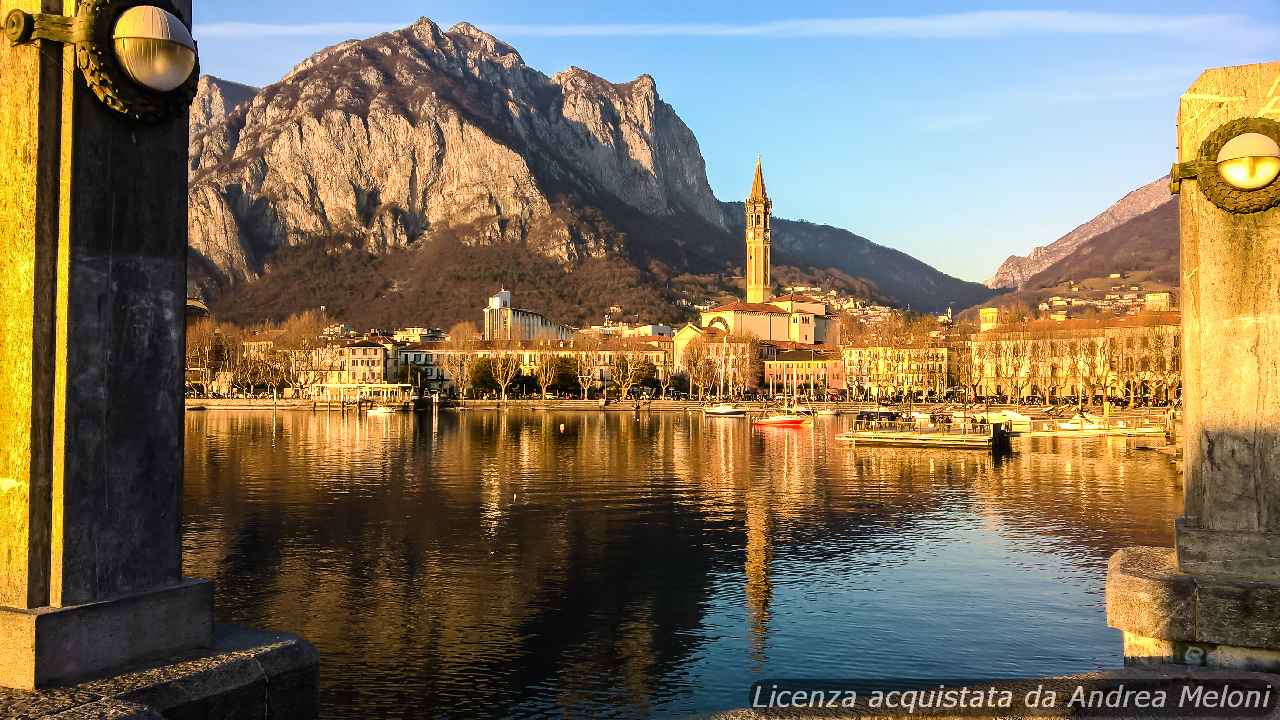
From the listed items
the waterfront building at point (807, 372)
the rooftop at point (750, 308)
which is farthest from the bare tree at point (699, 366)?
the rooftop at point (750, 308)

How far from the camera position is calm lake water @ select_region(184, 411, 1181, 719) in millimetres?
16172

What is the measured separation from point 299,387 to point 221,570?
433ft

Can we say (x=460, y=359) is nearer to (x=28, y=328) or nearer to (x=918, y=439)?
(x=918, y=439)

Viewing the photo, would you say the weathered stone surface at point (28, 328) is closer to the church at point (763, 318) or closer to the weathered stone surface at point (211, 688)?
the weathered stone surface at point (211, 688)

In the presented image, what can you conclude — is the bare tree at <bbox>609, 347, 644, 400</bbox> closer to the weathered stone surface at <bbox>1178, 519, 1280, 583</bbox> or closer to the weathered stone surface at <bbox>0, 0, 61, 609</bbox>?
the weathered stone surface at <bbox>1178, 519, 1280, 583</bbox>

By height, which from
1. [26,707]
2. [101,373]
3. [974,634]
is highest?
[101,373]

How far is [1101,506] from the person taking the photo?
36156 millimetres

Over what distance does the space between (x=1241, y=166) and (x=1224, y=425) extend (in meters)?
1.46

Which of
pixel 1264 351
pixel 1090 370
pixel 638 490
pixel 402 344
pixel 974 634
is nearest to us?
pixel 1264 351

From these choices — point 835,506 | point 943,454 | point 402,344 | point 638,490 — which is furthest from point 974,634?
point 402,344

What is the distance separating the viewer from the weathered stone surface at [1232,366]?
5.95 meters

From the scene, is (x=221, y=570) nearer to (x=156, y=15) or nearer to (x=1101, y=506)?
(x=156, y=15)

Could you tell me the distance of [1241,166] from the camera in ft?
19.6

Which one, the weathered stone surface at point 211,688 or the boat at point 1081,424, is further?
the boat at point 1081,424
